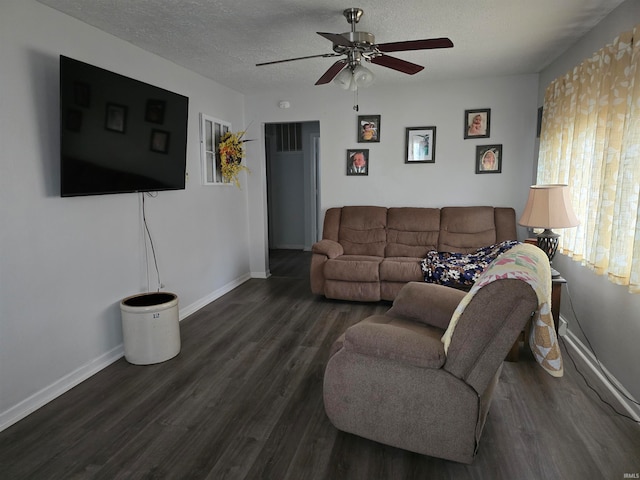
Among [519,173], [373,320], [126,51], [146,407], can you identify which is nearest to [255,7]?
[126,51]

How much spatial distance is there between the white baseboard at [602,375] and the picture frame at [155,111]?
371 centimetres

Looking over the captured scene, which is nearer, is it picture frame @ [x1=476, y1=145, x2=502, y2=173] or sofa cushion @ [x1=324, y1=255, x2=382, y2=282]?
sofa cushion @ [x1=324, y1=255, x2=382, y2=282]

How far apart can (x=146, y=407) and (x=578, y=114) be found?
3.68m

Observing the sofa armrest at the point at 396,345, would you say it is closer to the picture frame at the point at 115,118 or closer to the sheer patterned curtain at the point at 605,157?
→ the sheer patterned curtain at the point at 605,157

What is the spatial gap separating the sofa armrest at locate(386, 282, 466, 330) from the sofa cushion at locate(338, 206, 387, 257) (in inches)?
82.3

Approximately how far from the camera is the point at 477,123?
4.62 meters

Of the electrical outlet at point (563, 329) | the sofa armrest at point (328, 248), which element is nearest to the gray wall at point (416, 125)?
the sofa armrest at point (328, 248)

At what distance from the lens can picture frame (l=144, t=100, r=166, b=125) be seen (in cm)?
302

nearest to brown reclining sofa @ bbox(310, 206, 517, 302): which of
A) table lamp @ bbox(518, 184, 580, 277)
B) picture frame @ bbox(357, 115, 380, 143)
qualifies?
picture frame @ bbox(357, 115, 380, 143)

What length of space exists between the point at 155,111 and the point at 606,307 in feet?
11.7

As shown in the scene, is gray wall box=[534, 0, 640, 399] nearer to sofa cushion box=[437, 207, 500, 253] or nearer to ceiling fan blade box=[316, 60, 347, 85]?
sofa cushion box=[437, 207, 500, 253]

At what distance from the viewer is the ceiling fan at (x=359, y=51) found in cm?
246

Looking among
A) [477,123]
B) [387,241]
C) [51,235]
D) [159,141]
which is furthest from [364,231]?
[51,235]

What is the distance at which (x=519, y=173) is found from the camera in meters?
4.58
